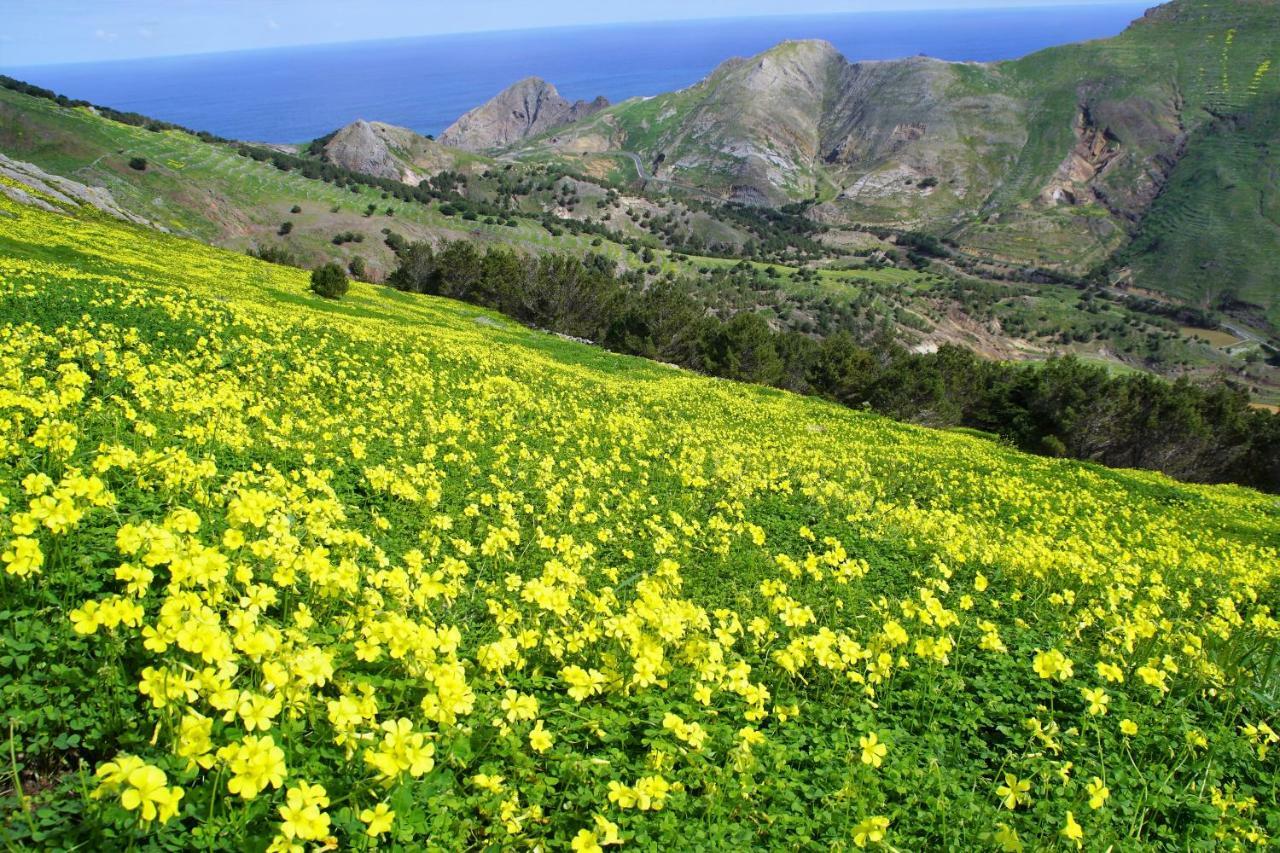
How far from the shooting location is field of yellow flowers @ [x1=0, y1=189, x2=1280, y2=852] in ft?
12.0

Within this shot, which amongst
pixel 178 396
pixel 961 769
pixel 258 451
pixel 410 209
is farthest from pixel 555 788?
pixel 410 209

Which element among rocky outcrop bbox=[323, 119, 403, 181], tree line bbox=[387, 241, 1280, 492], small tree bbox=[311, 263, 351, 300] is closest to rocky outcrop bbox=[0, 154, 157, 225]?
tree line bbox=[387, 241, 1280, 492]

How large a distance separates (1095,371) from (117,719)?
5728 centimetres

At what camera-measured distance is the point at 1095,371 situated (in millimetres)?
46844

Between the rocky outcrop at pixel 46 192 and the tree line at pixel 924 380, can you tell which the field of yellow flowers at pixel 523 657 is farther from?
the rocky outcrop at pixel 46 192

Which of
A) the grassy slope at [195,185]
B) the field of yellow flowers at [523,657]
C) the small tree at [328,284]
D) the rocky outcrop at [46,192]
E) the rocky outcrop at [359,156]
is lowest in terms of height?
the field of yellow flowers at [523,657]

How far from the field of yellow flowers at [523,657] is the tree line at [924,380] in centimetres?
3450

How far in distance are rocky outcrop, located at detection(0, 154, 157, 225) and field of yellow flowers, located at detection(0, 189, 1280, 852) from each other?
53534 millimetres

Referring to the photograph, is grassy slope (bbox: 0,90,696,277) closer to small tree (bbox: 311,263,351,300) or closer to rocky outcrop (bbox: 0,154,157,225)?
rocky outcrop (bbox: 0,154,157,225)

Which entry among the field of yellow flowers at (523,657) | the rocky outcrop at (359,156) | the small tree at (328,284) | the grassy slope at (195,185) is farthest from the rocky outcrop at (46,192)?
the rocky outcrop at (359,156)

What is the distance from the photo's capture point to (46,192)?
59.0 metres

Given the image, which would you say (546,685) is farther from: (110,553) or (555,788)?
(110,553)

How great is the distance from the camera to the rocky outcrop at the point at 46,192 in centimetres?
5073

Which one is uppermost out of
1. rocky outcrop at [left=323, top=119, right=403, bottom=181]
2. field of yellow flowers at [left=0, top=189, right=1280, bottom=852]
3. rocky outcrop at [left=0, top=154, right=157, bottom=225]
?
rocky outcrop at [left=323, top=119, right=403, bottom=181]
